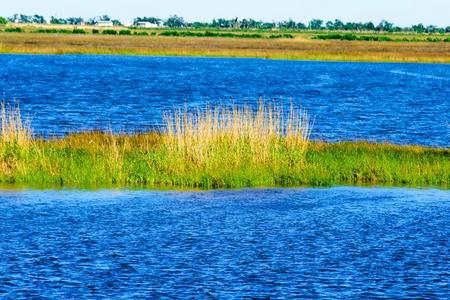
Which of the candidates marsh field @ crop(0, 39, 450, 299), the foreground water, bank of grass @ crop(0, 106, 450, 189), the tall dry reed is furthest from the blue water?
the foreground water

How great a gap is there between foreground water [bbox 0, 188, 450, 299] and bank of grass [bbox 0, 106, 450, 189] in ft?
3.07

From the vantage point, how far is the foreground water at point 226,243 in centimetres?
1730

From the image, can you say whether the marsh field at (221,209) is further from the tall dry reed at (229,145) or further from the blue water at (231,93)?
the blue water at (231,93)

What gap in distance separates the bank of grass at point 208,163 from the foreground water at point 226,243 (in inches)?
36.9

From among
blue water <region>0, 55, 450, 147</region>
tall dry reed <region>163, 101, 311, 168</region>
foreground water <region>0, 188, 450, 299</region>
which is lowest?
blue water <region>0, 55, 450, 147</region>

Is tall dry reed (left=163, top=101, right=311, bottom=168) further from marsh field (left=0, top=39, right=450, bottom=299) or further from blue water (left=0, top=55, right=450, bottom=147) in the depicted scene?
blue water (left=0, top=55, right=450, bottom=147)

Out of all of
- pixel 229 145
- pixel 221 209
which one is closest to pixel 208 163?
pixel 229 145

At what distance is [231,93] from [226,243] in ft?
169

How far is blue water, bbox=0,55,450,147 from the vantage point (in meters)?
46.3

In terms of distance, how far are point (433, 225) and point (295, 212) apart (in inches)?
142

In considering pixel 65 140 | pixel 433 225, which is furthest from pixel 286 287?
pixel 65 140

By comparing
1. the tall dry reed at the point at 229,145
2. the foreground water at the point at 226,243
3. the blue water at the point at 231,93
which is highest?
the tall dry reed at the point at 229,145

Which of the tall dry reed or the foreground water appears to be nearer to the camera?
the foreground water

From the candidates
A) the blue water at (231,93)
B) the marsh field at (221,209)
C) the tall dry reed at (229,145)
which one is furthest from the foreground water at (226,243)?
the blue water at (231,93)
